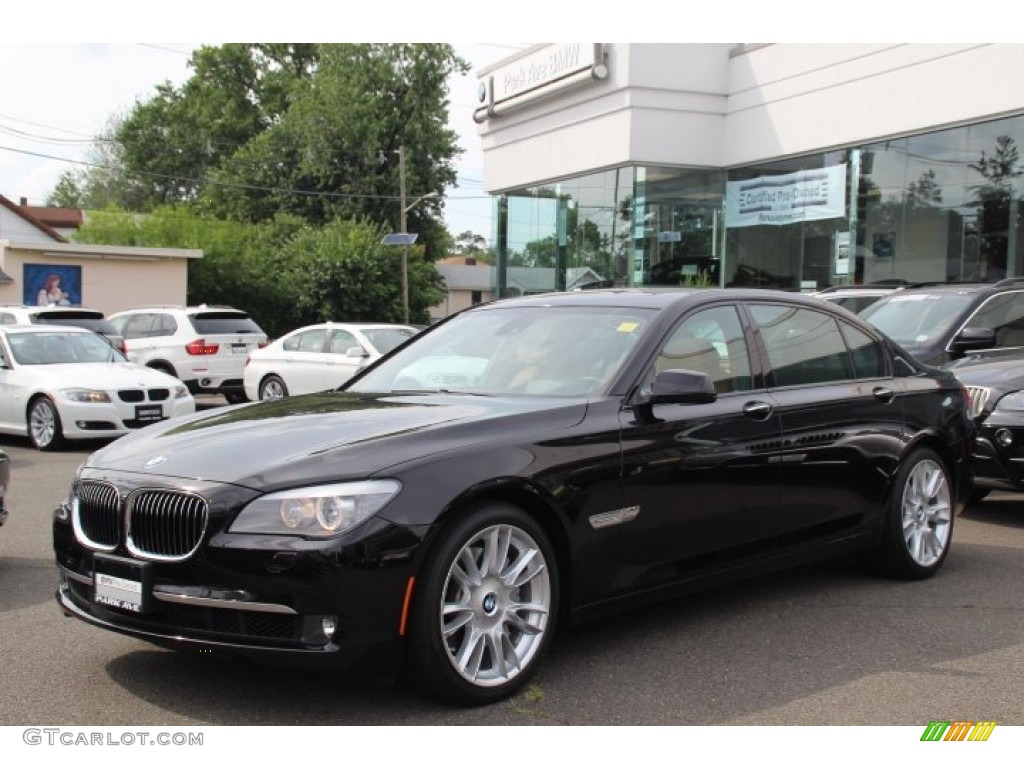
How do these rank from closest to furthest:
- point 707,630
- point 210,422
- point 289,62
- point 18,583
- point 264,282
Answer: point 210,422 → point 707,630 → point 18,583 → point 264,282 → point 289,62

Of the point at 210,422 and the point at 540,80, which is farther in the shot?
the point at 540,80

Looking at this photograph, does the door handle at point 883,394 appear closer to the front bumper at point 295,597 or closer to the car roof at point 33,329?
the front bumper at point 295,597

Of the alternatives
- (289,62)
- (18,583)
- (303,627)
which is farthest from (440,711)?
(289,62)

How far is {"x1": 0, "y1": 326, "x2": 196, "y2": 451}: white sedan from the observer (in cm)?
1259

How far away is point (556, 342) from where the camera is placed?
5180 millimetres

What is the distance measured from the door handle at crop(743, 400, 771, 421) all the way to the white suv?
14.7 metres

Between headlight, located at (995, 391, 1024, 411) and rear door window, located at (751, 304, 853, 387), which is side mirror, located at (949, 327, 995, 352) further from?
rear door window, located at (751, 304, 853, 387)

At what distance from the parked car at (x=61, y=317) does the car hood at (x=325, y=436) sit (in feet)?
45.3

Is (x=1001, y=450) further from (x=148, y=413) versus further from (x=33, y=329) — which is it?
(x=33, y=329)

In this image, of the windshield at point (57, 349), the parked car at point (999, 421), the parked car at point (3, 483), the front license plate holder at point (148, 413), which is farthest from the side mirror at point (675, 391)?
the windshield at point (57, 349)

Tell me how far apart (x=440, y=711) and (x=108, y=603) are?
129 centimetres

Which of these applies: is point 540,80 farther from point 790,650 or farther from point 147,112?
point 147,112

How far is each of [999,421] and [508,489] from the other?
483 centimetres

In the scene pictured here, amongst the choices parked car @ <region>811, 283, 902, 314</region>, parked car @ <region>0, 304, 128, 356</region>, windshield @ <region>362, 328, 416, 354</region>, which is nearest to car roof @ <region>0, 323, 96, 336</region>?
parked car @ <region>0, 304, 128, 356</region>
